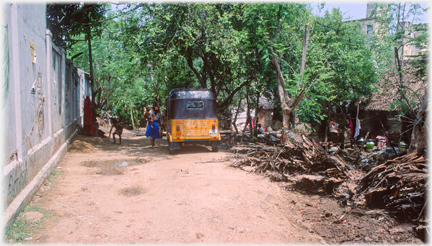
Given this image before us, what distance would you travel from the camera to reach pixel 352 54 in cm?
1355

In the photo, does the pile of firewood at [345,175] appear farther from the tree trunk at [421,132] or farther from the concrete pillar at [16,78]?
the concrete pillar at [16,78]

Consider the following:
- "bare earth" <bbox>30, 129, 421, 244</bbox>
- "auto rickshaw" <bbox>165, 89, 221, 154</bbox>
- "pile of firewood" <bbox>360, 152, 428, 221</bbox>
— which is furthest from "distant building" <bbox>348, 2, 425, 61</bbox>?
"auto rickshaw" <bbox>165, 89, 221, 154</bbox>

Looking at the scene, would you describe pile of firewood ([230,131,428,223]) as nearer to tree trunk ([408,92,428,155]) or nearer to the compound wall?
tree trunk ([408,92,428,155])

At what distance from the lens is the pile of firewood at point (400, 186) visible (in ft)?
15.5

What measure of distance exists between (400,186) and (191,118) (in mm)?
7608

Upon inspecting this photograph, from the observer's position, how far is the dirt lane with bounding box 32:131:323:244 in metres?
4.11

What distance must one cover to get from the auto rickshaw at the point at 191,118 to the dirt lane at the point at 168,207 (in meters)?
2.94

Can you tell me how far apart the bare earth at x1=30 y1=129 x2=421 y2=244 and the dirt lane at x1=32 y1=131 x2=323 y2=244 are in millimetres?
12

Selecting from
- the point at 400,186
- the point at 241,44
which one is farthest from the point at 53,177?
the point at 241,44

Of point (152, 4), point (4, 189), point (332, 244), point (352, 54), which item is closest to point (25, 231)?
point (4, 189)

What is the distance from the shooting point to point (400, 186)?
4969mm

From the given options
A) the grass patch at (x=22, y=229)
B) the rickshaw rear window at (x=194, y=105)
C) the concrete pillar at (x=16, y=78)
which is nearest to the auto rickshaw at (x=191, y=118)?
the rickshaw rear window at (x=194, y=105)

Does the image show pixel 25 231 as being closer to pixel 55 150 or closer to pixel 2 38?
pixel 2 38

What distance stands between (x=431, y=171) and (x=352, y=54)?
9.85 m
